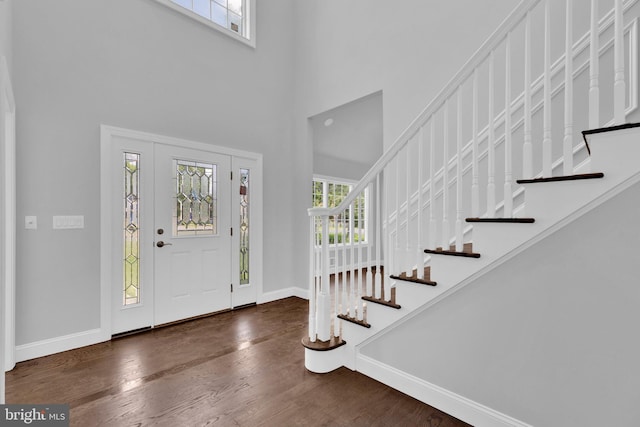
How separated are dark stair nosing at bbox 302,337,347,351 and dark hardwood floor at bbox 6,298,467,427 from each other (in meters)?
0.20

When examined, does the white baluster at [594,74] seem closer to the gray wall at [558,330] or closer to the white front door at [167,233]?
the gray wall at [558,330]

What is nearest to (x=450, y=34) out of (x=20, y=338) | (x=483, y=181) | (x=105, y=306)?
(x=483, y=181)

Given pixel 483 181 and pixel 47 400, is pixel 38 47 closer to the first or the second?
pixel 47 400

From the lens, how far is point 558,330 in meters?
1.53

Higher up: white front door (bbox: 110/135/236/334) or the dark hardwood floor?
white front door (bbox: 110/135/236/334)

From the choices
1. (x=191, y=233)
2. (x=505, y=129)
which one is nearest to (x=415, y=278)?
(x=505, y=129)

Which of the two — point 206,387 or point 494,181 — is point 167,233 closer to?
point 206,387

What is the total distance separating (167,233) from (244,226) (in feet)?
3.15

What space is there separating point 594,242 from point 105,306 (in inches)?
→ 148

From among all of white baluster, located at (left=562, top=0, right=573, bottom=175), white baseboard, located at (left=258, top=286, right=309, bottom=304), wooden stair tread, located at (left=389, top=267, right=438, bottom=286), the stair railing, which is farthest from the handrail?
white baseboard, located at (left=258, top=286, right=309, bottom=304)

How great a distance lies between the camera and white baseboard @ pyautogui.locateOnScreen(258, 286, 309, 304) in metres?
4.16

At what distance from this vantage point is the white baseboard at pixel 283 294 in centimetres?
416

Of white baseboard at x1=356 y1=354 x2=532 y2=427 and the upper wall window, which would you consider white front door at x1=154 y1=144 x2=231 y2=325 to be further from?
white baseboard at x1=356 y1=354 x2=532 y2=427

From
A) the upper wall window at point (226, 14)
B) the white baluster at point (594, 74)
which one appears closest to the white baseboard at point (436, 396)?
the white baluster at point (594, 74)
